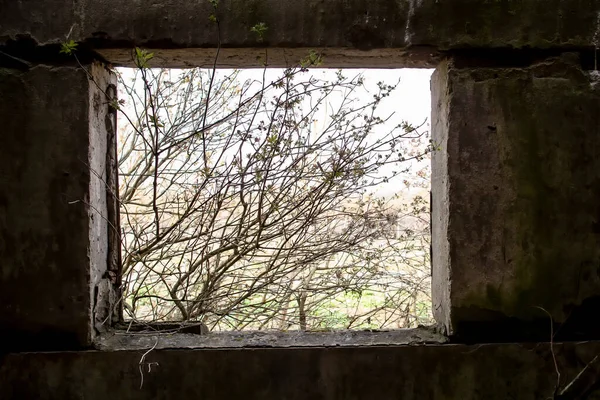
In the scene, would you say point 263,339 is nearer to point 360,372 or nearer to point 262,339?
point 262,339

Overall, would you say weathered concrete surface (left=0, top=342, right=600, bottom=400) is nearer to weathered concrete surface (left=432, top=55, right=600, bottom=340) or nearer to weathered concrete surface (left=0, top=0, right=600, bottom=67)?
weathered concrete surface (left=432, top=55, right=600, bottom=340)

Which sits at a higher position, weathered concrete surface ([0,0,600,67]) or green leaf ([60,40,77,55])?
weathered concrete surface ([0,0,600,67])

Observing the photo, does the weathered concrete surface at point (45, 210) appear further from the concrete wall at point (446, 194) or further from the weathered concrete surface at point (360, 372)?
the weathered concrete surface at point (360, 372)

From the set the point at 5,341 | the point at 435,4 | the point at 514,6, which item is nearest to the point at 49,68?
the point at 5,341

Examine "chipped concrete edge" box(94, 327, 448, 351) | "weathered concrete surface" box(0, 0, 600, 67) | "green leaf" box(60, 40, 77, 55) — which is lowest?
"chipped concrete edge" box(94, 327, 448, 351)

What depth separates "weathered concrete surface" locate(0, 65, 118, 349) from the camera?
6.97ft

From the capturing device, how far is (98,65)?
7.41 feet

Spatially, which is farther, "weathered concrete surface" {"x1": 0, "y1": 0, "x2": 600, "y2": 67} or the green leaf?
"weathered concrete surface" {"x1": 0, "y1": 0, "x2": 600, "y2": 67}

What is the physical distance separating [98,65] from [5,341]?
1327 millimetres

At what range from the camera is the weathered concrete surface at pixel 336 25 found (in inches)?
83.8

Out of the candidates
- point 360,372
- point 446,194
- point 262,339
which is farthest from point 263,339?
point 446,194

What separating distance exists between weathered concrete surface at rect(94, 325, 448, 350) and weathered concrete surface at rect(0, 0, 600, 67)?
4.44 feet

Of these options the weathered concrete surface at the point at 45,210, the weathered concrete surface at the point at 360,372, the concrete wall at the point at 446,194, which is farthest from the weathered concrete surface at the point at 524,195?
the weathered concrete surface at the point at 45,210

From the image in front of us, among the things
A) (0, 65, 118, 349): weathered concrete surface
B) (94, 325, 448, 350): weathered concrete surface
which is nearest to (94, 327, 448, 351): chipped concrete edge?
(94, 325, 448, 350): weathered concrete surface
